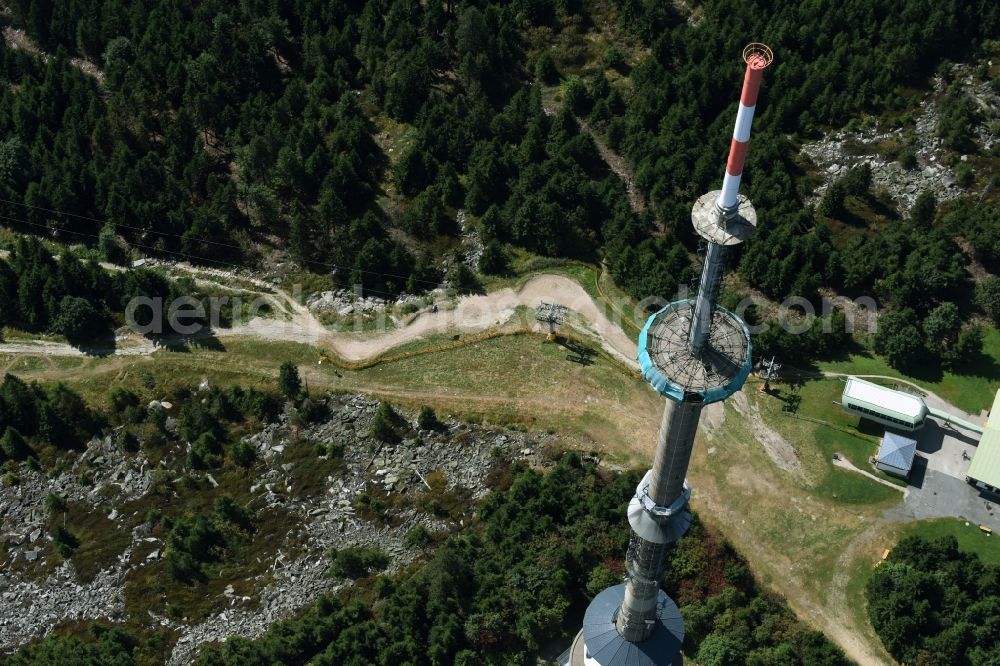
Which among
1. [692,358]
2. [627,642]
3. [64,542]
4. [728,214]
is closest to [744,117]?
[728,214]

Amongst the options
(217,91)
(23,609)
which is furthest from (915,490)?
(217,91)

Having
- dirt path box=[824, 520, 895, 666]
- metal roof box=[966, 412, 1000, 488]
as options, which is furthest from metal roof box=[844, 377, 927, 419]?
dirt path box=[824, 520, 895, 666]

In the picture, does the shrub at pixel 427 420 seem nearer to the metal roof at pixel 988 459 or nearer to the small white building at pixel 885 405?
the small white building at pixel 885 405

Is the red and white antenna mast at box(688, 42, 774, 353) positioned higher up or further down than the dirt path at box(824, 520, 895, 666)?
higher up

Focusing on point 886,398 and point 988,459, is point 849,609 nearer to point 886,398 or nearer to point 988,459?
point 988,459

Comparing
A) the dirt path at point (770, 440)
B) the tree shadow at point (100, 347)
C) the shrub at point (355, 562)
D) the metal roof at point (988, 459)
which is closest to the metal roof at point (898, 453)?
the metal roof at point (988, 459)

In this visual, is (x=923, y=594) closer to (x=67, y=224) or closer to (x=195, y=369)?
(x=195, y=369)

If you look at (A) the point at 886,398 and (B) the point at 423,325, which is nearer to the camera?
(A) the point at 886,398

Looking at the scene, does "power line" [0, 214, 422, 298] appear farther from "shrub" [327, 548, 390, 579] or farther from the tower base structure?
the tower base structure
